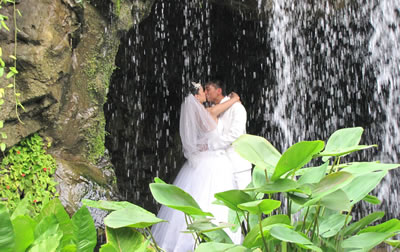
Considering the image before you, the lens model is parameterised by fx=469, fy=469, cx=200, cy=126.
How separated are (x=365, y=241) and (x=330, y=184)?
224 mm

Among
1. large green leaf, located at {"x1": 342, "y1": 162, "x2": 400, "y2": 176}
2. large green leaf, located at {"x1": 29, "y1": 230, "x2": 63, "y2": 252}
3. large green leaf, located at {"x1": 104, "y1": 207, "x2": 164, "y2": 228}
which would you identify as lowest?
large green leaf, located at {"x1": 29, "y1": 230, "x2": 63, "y2": 252}

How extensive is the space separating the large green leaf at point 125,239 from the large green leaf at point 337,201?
491 mm

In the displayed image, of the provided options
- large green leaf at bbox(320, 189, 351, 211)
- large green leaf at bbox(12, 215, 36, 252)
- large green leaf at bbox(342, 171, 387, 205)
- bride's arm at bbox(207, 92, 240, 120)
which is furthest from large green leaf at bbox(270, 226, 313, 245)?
bride's arm at bbox(207, 92, 240, 120)

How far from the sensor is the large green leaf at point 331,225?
1.34m

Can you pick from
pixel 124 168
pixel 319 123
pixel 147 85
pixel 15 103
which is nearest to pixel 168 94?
pixel 147 85

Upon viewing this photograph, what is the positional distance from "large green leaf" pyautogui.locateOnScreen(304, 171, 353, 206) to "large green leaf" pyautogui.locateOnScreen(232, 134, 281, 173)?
136 mm

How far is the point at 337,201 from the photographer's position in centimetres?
121

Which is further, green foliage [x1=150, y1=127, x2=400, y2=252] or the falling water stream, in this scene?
the falling water stream

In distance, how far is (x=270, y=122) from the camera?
845 centimetres

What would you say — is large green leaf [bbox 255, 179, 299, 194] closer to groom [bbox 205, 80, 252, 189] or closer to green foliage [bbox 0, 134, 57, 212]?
green foliage [bbox 0, 134, 57, 212]

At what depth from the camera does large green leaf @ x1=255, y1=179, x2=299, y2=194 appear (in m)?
1.21

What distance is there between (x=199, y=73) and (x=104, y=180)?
4107 mm

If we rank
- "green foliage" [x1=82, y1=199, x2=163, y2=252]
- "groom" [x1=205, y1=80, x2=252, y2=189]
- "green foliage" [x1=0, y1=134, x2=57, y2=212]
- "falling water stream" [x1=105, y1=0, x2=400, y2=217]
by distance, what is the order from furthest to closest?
"falling water stream" [x1=105, y1=0, x2=400, y2=217] < "groom" [x1=205, y1=80, x2=252, y2=189] < "green foliage" [x1=0, y1=134, x2=57, y2=212] < "green foliage" [x1=82, y1=199, x2=163, y2=252]

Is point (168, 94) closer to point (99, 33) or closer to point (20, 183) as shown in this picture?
point (99, 33)
